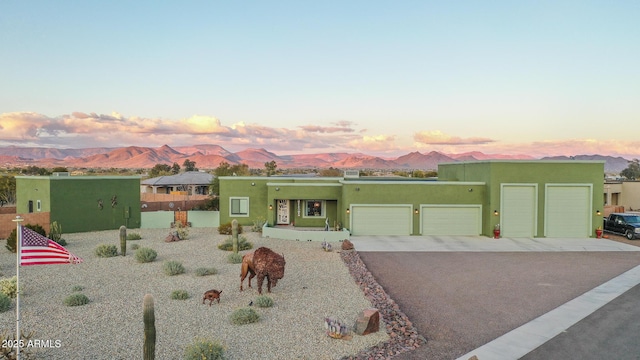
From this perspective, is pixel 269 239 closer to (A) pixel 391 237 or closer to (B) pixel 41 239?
(A) pixel 391 237

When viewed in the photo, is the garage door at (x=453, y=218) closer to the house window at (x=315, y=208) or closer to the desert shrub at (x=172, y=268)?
the house window at (x=315, y=208)

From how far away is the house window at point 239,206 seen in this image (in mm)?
27875

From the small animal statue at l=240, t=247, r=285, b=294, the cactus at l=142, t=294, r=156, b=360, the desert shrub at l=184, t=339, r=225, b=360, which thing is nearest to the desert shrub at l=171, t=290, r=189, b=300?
the small animal statue at l=240, t=247, r=285, b=294

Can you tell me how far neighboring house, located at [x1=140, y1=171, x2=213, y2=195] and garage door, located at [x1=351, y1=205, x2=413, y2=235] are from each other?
947 inches

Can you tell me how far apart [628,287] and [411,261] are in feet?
24.9

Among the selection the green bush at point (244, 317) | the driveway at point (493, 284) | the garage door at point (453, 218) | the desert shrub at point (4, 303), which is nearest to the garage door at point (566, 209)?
the driveway at point (493, 284)

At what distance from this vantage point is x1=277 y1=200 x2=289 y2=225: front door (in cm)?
2678

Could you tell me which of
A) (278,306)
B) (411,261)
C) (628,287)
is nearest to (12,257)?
(278,306)

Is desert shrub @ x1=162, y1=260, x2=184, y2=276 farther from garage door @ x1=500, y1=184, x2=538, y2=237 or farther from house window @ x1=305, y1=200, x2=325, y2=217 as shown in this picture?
garage door @ x1=500, y1=184, x2=538, y2=237

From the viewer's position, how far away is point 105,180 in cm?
2639

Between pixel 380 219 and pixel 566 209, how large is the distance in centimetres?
1098

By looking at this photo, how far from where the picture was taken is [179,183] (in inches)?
1662

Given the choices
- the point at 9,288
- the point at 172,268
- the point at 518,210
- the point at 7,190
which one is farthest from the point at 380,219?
the point at 7,190

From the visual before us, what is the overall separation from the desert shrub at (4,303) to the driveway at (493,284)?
34.6 feet
